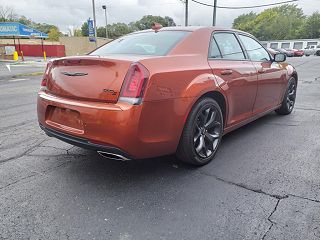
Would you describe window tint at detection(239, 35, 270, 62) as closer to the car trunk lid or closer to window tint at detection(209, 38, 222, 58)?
window tint at detection(209, 38, 222, 58)

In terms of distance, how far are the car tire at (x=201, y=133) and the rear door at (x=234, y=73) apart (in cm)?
31

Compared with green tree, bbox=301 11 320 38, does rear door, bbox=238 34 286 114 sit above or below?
below

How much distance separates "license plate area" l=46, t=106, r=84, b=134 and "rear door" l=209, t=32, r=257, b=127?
1635 millimetres

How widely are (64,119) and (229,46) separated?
2405 mm

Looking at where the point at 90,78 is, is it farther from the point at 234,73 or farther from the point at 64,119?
the point at 234,73

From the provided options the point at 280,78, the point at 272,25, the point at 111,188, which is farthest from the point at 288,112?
the point at 272,25

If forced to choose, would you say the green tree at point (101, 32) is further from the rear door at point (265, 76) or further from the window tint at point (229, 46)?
the window tint at point (229, 46)

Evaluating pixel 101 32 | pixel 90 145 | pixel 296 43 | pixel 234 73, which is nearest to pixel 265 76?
pixel 234 73

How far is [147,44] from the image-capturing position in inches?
138

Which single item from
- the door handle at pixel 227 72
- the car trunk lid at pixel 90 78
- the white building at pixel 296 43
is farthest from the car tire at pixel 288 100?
the white building at pixel 296 43

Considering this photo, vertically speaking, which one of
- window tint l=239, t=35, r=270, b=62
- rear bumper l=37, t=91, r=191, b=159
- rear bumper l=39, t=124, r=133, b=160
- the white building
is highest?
window tint l=239, t=35, r=270, b=62

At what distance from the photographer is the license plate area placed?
9.32ft

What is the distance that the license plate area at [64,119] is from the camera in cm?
284

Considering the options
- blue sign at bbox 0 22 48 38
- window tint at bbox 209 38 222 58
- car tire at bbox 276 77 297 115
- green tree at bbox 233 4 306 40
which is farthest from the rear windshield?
green tree at bbox 233 4 306 40
